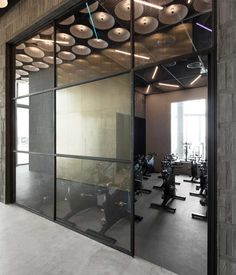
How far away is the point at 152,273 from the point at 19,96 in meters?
4.21

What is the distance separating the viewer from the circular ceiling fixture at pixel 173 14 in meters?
2.38

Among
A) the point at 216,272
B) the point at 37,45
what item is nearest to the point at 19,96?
the point at 37,45

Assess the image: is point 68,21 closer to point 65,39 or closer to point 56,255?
point 65,39

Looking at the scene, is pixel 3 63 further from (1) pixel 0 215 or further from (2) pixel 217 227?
(2) pixel 217 227

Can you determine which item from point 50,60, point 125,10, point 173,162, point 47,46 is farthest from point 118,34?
point 173,162

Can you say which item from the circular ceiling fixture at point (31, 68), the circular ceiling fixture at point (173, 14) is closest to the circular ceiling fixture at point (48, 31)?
the circular ceiling fixture at point (31, 68)

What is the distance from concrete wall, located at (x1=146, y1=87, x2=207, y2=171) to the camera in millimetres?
3119

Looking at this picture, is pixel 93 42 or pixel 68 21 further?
pixel 68 21

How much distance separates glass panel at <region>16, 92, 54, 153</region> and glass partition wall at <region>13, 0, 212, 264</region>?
0.07ft

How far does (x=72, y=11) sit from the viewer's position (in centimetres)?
331

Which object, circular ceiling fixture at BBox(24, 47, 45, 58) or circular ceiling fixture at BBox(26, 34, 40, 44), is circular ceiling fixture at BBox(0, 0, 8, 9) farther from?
circular ceiling fixture at BBox(24, 47, 45, 58)

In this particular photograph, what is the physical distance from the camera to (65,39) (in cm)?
351

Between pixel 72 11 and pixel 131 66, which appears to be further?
pixel 72 11

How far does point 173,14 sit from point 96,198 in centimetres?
287
